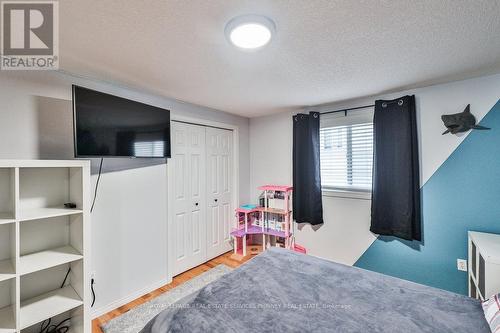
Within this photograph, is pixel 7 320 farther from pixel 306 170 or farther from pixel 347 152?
pixel 347 152

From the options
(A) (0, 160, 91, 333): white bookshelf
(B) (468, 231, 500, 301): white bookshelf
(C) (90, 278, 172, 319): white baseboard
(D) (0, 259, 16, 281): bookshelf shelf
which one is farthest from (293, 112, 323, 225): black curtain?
(D) (0, 259, 16, 281): bookshelf shelf

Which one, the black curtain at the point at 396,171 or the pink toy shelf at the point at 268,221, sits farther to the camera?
the pink toy shelf at the point at 268,221

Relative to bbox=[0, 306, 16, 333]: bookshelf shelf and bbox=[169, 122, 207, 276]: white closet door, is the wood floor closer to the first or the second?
bbox=[169, 122, 207, 276]: white closet door

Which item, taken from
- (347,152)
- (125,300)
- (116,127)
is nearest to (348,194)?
(347,152)

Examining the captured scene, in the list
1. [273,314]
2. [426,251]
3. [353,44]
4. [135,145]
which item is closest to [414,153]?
[426,251]

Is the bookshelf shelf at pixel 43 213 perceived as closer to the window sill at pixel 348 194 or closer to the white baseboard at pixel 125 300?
the white baseboard at pixel 125 300

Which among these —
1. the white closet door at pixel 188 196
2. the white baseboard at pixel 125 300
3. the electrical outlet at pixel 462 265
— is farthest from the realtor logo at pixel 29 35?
the electrical outlet at pixel 462 265

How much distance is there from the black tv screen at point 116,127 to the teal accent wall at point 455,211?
2875mm

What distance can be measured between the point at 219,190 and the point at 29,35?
2.59 meters

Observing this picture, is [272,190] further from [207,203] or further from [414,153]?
→ [414,153]

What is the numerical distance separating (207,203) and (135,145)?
1491 millimetres

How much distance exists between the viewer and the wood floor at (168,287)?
2.08 meters

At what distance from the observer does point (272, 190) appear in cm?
344

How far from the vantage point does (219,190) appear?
351cm
